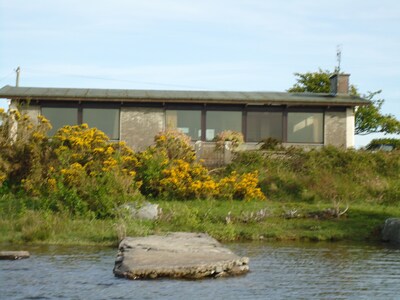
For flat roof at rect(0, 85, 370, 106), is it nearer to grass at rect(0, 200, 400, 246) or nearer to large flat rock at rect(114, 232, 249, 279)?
grass at rect(0, 200, 400, 246)

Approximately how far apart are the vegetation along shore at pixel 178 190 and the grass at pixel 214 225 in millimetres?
31

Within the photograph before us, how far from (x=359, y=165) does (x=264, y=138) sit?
7339 mm

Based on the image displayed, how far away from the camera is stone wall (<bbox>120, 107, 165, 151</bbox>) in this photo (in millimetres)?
36812

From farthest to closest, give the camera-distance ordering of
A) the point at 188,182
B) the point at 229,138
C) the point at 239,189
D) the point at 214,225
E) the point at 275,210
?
1. the point at 229,138
2. the point at 239,189
3. the point at 188,182
4. the point at 275,210
5. the point at 214,225

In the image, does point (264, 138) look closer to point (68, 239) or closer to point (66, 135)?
point (66, 135)

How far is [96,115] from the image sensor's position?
3716cm

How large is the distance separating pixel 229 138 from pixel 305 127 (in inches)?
215

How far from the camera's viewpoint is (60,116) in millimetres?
37000

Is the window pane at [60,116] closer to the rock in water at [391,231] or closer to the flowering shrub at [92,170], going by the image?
the flowering shrub at [92,170]

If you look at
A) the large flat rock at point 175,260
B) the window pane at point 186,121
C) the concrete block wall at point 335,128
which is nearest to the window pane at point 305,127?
the concrete block wall at point 335,128

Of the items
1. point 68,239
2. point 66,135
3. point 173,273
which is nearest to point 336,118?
point 66,135

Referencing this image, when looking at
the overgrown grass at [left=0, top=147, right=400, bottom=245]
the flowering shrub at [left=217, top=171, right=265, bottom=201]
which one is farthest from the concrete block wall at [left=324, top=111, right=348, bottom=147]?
the flowering shrub at [left=217, top=171, right=265, bottom=201]

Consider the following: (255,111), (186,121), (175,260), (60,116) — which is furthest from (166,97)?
(175,260)

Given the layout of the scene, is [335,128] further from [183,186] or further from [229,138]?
[183,186]
